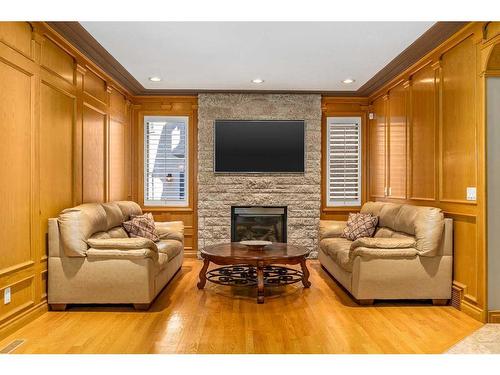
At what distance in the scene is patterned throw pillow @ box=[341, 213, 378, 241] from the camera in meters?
5.48

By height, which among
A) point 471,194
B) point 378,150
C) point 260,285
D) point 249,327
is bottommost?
point 249,327

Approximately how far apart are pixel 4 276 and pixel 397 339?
10.1 ft

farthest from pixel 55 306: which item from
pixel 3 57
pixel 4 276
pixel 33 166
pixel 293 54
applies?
pixel 293 54

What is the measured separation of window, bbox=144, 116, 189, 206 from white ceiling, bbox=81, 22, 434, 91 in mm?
865

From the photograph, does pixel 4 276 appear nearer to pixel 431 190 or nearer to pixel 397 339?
pixel 397 339

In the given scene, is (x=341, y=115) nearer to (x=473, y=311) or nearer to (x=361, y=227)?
(x=361, y=227)

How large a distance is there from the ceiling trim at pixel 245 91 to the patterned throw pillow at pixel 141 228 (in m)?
1.97

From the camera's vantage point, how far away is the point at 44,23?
12.5 feet

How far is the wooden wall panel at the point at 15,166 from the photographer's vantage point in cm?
328

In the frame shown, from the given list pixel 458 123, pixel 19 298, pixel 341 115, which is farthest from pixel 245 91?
pixel 19 298

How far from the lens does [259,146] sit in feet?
22.7

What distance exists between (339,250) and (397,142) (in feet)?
6.29

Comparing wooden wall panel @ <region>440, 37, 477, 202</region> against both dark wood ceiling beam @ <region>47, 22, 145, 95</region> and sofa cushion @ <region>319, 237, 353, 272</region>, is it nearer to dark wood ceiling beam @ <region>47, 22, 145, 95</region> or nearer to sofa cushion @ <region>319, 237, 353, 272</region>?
sofa cushion @ <region>319, 237, 353, 272</region>

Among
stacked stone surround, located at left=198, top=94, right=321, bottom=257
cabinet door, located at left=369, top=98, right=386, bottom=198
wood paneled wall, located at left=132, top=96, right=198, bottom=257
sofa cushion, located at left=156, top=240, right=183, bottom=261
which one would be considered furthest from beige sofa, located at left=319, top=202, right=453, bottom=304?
wood paneled wall, located at left=132, top=96, right=198, bottom=257
